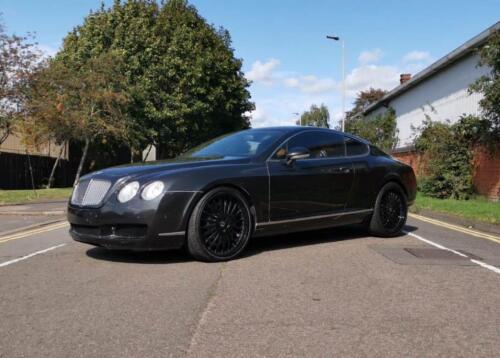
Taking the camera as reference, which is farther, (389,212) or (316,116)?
(316,116)

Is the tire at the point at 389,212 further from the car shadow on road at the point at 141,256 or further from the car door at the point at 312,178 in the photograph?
the car shadow on road at the point at 141,256

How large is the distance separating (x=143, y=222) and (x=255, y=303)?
174 centimetres

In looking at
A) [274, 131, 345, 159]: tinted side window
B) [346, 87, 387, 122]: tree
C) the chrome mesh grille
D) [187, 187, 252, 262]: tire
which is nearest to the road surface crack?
[187, 187, 252, 262]: tire

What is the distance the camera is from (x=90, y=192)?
634 centimetres

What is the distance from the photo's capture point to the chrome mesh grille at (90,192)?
620 centimetres

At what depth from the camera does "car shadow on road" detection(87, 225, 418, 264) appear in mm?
6574

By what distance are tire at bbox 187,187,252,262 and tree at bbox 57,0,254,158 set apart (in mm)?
25259

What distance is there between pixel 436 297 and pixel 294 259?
195 cm

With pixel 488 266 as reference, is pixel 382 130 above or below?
above

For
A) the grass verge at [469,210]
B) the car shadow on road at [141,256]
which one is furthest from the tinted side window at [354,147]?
the grass verge at [469,210]

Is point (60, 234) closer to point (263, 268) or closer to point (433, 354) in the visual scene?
point (263, 268)

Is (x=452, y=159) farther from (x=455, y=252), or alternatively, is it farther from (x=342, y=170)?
(x=342, y=170)

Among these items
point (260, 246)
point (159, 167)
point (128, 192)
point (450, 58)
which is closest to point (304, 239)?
point (260, 246)

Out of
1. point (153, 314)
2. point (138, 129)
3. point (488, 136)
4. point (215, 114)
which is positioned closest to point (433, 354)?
point (153, 314)
